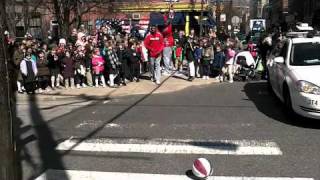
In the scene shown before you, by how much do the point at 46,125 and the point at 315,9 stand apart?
52502mm

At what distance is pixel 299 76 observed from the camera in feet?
31.1

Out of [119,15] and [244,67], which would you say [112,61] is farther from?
[119,15]

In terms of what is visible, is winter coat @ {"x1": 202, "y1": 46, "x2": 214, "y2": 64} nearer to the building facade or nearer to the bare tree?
the bare tree

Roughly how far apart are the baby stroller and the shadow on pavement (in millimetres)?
1039

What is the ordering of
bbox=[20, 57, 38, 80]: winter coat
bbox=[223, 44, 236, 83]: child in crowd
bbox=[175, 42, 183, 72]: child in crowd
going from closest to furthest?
bbox=[20, 57, 38, 80]: winter coat, bbox=[223, 44, 236, 83]: child in crowd, bbox=[175, 42, 183, 72]: child in crowd

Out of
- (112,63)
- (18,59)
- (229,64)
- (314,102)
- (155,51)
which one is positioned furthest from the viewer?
(229,64)

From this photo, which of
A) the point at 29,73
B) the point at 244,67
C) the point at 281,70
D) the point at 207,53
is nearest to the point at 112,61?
the point at 29,73

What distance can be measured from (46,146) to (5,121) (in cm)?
414

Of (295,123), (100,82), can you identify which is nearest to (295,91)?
(295,123)

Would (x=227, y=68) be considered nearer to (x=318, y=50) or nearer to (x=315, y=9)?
(x=318, y=50)

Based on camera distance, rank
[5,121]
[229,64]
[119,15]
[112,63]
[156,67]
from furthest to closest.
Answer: [119,15], [229,64], [156,67], [112,63], [5,121]

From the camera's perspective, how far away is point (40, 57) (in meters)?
16.1

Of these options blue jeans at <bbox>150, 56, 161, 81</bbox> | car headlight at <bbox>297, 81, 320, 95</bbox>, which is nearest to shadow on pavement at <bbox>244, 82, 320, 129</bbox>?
car headlight at <bbox>297, 81, 320, 95</bbox>

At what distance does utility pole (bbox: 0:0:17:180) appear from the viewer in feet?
13.6
